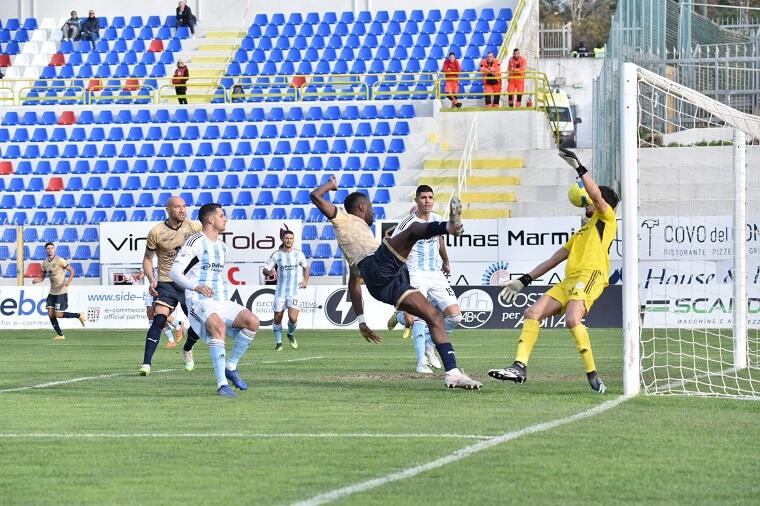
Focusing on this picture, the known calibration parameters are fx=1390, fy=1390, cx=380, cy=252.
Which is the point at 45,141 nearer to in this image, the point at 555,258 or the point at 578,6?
the point at 555,258

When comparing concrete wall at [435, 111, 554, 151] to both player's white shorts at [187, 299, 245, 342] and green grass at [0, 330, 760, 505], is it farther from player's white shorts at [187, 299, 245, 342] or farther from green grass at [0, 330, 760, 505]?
player's white shorts at [187, 299, 245, 342]

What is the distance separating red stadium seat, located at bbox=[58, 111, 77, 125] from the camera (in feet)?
136

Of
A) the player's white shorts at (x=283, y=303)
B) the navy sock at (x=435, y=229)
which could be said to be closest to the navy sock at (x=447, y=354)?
the navy sock at (x=435, y=229)

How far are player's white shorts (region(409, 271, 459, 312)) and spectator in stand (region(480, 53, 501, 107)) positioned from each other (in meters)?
22.8

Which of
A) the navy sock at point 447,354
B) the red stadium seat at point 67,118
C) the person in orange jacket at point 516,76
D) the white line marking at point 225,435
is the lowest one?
the white line marking at point 225,435

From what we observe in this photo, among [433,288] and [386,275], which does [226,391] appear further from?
[433,288]

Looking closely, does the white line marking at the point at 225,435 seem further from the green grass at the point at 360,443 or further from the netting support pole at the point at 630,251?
the netting support pole at the point at 630,251

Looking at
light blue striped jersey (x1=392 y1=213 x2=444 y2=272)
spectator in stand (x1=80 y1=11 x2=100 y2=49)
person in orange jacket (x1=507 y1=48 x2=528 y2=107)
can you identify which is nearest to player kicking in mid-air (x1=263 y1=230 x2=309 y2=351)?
light blue striped jersey (x1=392 y1=213 x2=444 y2=272)

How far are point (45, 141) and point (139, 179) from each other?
3.77 meters

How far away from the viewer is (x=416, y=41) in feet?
142

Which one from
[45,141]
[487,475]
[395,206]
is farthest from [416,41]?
[487,475]

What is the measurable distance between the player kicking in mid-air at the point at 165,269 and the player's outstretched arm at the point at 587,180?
5.75 m

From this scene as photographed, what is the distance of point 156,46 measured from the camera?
4538 cm

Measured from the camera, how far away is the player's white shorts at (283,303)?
25.5m
